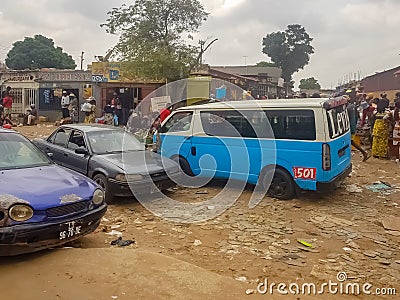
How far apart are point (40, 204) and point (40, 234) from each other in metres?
0.30

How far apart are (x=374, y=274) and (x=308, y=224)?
1.71 meters

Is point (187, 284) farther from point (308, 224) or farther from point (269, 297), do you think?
point (308, 224)

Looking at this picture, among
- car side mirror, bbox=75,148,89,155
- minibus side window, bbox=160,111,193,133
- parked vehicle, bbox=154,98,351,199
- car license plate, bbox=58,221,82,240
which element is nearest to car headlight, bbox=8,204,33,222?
car license plate, bbox=58,221,82,240

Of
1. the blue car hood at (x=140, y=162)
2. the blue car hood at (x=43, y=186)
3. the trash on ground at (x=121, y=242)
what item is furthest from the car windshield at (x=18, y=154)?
the blue car hood at (x=140, y=162)

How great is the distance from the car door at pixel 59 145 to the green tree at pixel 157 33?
39.4 ft

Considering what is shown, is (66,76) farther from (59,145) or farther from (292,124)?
(292,124)

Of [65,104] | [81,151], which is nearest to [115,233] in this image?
[81,151]

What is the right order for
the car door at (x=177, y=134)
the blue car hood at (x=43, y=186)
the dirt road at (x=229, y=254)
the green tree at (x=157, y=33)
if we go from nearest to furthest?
the dirt road at (x=229, y=254) → the blue car hood at (x=43, y=186) → the car door at (x=177, y=134) → the green tree at (x=157, y=33)

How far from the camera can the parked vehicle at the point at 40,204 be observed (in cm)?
384

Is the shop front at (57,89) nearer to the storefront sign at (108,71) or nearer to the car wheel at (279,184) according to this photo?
the storefront sign at (108,71)

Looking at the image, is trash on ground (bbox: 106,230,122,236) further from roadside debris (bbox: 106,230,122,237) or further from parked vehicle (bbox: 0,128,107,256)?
parked vehicle (bbox: 0,128,107,256)

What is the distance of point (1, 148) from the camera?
16.9ft

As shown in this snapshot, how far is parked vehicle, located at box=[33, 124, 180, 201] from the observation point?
6754 mm

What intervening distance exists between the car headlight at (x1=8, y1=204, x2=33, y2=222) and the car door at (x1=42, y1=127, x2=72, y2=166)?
396cm
